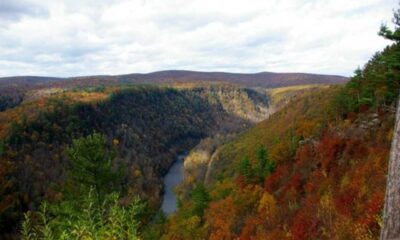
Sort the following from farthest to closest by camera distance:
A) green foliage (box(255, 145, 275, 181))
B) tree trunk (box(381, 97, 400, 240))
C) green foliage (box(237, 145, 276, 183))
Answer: green foliage (box(237, 145, 276, 183))
green foliage (box(255, 145, 275, 181))
tree trunk (box(381, 97, 400, 240))

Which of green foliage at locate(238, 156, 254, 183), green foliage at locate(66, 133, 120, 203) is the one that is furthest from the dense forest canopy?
green foliage at locate(238, 156, 254, 183)

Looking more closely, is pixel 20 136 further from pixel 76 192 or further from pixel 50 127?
pixel 76 192

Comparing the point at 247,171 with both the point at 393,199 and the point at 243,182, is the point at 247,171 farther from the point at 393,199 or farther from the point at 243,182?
the point at 393,199

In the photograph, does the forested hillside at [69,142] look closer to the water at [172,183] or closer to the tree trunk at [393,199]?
the water at [172,183]

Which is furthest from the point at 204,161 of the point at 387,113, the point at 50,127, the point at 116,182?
the point at 116,182

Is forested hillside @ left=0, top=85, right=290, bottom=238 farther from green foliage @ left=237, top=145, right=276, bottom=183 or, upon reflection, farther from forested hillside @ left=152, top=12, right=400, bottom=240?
forested hillside @ left=152, top=12, right=400, bottom=240
